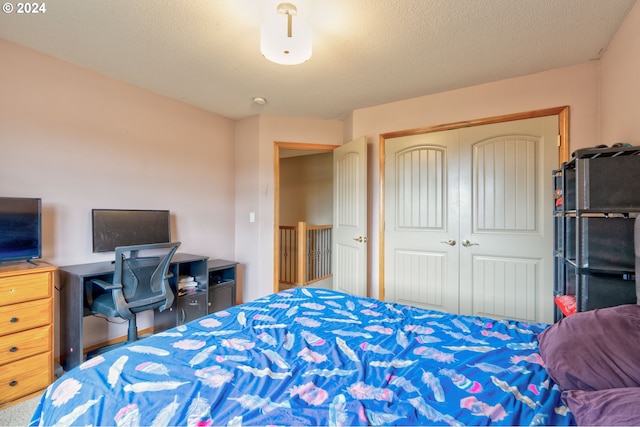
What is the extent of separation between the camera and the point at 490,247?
2.67 meters

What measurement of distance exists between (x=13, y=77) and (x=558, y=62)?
399 cm

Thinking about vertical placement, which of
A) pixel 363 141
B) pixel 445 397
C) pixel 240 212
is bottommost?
pixel 445 397

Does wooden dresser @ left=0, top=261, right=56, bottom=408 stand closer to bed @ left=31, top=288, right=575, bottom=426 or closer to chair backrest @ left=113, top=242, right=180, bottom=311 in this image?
chair backrest @ left=113, top=242, right=180, bottom=311

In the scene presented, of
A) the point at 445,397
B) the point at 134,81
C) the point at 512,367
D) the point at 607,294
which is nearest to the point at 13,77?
the point at 134,81

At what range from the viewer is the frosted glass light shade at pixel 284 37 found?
1.57 m

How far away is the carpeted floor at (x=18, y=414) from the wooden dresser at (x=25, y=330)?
0.16 feet

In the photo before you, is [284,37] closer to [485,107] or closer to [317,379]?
[317,379]

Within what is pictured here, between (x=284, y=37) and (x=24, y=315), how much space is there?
7.34 feet

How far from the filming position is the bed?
812 millimetres

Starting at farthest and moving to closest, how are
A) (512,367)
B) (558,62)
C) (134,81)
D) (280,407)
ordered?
1. (134,81)
2. (558,62)
3. (512,367)
4. (280,407)

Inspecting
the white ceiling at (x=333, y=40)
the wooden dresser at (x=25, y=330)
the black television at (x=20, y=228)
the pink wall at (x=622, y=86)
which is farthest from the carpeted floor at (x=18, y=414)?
the pink wall at (x=622, y=86)

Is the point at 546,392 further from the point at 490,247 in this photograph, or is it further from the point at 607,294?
the point at 490,247

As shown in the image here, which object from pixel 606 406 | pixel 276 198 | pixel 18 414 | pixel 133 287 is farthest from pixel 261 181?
pixel 606 406

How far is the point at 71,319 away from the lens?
85.0 inches
